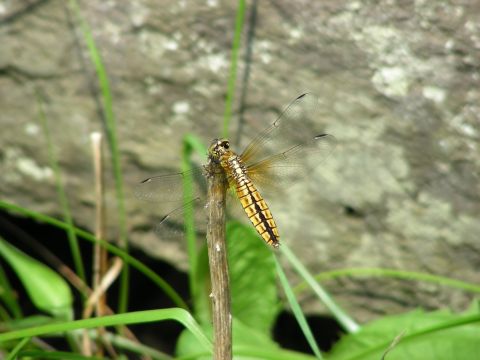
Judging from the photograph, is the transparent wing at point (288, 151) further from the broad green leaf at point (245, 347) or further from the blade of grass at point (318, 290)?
the broad green leaf at point (245, 347)

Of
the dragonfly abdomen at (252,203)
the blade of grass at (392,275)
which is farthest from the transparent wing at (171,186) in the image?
the blade of grass at (392,275)

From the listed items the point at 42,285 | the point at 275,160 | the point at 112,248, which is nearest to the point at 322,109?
the point at 275,160

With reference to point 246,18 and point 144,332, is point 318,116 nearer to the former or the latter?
point 246,18

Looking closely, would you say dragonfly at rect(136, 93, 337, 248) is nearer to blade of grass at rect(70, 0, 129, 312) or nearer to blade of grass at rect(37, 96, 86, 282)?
blade of grass at rect(70, 0, 129, 312)

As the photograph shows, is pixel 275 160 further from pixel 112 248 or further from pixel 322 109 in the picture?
pixel 112 248

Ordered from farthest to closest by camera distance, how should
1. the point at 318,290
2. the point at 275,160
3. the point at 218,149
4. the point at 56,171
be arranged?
the point at 56,171 → the point at 275,160 → the point at 318,290 → the point at 218,149

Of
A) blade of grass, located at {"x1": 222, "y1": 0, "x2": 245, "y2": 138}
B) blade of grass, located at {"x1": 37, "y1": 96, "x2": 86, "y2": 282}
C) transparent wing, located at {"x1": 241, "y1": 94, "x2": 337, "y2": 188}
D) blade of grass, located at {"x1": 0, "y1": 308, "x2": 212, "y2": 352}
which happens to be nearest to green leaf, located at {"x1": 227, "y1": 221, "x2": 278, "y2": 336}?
transparent wing, located at {"x1": 241, "y1": 94, "x2": 337, "y2": 188}
